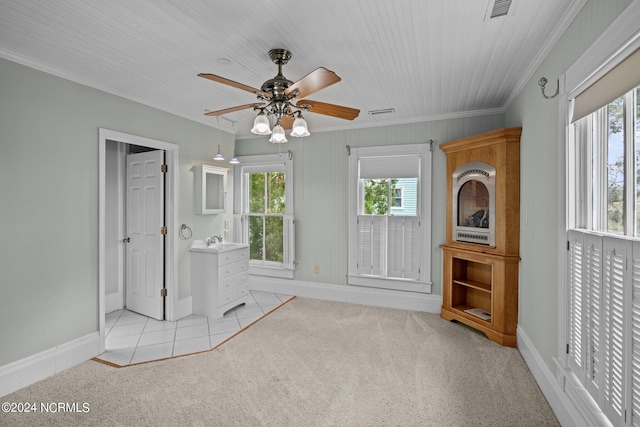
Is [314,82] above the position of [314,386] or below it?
above

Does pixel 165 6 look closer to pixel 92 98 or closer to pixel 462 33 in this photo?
pixel 92 98

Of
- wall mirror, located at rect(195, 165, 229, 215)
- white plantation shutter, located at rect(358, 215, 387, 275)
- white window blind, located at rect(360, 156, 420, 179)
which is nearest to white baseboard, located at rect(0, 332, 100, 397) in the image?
wall mirror, located at rect(195, 165, 229, 215)

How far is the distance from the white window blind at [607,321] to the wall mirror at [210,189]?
3.89m

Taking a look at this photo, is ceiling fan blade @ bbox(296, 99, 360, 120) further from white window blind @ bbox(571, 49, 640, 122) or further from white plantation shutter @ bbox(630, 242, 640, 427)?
white plantation shutter @ bbox(630, 242, 640, 427)

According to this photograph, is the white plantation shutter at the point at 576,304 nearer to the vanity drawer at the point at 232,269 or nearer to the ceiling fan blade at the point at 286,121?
the ceiling fan blade at the point at 286,121

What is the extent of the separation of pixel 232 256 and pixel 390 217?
221 cm

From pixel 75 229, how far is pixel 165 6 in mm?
2124

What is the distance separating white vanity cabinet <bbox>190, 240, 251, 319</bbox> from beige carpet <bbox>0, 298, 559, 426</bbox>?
79 centimetres

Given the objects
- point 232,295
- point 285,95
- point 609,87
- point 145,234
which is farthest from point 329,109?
point 145,234

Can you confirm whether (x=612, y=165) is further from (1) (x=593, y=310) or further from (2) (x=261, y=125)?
(2) (x=261, y=125)

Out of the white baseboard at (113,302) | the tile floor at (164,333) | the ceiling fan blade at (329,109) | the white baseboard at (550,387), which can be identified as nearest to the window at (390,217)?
the white baseboard at (550,387)

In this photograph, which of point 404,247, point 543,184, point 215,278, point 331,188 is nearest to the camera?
point 543,184

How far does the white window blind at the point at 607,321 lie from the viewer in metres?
1.28

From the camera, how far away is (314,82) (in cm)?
191
